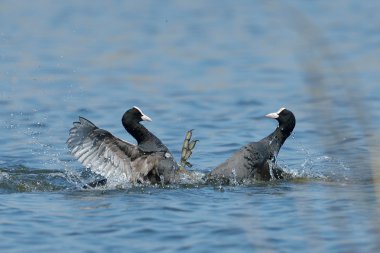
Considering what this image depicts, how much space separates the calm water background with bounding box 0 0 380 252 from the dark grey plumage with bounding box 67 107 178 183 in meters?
0.29

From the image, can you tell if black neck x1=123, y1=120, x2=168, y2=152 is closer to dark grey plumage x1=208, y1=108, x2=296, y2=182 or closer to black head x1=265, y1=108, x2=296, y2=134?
dark grey plumage x1=208, y1=108, x2=296, y2=182

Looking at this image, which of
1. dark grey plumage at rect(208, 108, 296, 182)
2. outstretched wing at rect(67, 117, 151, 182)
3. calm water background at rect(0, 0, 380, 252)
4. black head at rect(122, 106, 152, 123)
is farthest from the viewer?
black head at rect(122, 106, 152, 123)

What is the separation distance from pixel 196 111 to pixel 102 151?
13.2 feet

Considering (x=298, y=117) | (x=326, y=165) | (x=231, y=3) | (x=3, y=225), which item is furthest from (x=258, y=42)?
(x=3, y=225)

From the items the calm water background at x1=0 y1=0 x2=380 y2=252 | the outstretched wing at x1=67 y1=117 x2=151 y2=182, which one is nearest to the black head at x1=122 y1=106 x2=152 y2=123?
the outstretched wing at x1=67 y1=117 x2=151 y2=182

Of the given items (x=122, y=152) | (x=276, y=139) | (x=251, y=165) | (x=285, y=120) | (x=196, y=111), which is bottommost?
(x=251, y=165)

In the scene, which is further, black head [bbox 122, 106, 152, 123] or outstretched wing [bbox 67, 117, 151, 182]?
black head [bbox 122, 106, 152, 123]

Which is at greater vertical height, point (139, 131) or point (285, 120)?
point (285, 120)

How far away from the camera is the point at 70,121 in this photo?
11375 millimetres

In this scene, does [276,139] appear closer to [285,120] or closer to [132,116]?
[285,120]

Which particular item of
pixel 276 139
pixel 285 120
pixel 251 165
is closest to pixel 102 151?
pixel 251 165

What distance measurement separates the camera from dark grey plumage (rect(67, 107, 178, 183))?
→ 25.7 ft

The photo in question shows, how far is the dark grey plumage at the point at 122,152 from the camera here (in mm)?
7848

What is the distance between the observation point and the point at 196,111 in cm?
1193
